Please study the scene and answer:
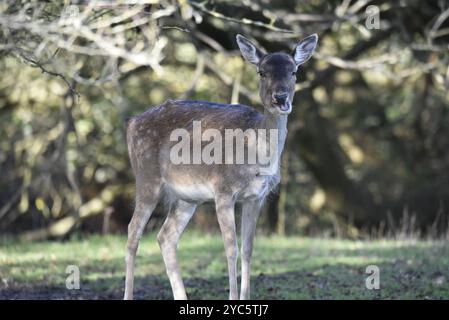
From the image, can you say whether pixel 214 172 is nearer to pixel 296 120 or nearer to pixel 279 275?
pixel 279 275

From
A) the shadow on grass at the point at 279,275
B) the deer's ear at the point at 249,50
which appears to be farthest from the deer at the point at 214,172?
the shadow on grass at the point at 279,275

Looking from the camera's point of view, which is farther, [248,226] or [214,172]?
[248,226]

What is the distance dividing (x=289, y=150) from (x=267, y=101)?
11511mm

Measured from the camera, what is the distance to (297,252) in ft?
42.3

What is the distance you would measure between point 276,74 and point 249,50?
648 millimetres

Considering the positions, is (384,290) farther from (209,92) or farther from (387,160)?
(387,160)

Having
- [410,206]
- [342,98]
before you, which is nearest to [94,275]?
[410,206]

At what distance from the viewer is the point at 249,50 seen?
A: 9.89m

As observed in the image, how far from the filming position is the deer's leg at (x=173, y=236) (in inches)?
392

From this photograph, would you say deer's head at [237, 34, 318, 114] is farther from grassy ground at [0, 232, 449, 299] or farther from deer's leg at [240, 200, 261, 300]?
grassy ground at [0, 232, 449, 299]

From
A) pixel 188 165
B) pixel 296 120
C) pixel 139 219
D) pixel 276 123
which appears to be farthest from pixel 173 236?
pixel 296 120

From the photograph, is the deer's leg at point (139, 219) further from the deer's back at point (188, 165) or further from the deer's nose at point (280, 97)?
the deer's nose at point (280, 97)

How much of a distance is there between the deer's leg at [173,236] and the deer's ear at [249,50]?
1720 mm
